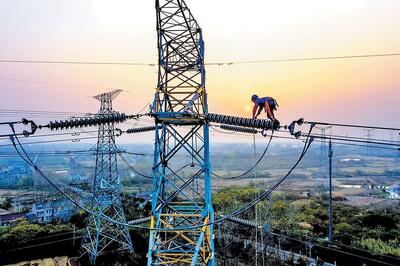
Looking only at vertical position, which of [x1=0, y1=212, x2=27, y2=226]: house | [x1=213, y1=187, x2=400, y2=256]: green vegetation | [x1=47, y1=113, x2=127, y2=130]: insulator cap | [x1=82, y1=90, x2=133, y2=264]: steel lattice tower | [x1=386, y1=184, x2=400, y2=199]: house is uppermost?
[x1=47, y1=113, x2=127, y2=130]: insulator cap

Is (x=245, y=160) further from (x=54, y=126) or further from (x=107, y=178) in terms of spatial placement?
(x=54, y=126)

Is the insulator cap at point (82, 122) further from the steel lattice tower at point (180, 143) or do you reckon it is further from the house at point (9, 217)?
the house at point (9, 217)

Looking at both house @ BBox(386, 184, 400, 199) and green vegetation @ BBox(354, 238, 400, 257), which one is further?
house @ BBox(386, 184, 400, 199)

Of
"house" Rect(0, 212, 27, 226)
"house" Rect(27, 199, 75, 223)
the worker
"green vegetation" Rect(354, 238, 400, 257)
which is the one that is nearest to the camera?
the worker

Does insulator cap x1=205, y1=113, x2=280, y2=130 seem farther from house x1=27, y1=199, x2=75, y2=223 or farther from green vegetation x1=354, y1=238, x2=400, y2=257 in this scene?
house x1=27, y1=199, x2=75, y2=223

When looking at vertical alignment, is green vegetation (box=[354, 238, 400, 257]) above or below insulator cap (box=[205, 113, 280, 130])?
below

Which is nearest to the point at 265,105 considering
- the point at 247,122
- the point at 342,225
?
the point at 247,122

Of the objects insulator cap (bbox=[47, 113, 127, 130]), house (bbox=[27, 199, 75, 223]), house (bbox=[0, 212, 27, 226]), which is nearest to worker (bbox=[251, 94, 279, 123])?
insulator cap (bbox=[47, 113, 127, 130])

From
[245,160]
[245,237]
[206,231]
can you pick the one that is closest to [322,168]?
[245,160]

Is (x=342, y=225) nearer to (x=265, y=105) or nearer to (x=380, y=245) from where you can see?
(x=380, y=245)

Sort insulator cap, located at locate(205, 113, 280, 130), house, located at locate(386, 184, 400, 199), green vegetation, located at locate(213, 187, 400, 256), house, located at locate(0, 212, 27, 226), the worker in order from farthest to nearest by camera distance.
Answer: house, located at locate(386, 184, 400, 199) < house, located at locate(0, 212, 27, 226) < green vegetation, located at locate(213, 187, 400, 256) < the worker < insulator cap, located at locate(205, 113, 280, 130)
